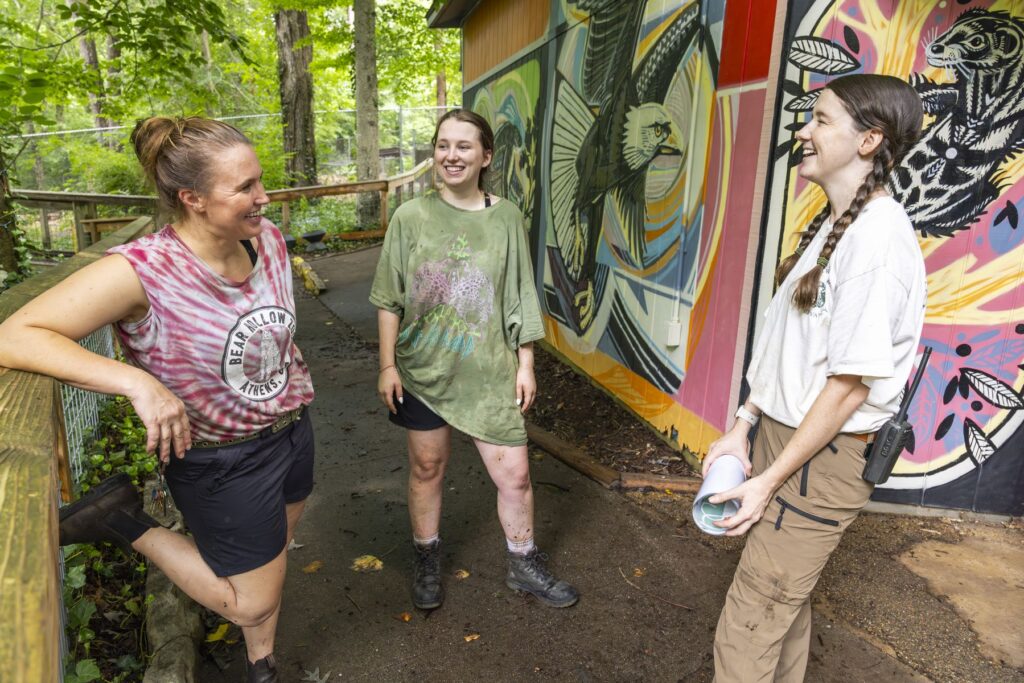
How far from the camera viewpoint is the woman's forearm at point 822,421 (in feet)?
5.82

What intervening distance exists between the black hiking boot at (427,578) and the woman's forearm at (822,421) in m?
1.78

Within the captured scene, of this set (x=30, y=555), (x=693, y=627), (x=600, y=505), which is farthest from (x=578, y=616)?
(x=30, y=555)

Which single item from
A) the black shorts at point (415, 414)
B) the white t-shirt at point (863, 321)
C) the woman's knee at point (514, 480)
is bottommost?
the woman's knee at point (514, 480)

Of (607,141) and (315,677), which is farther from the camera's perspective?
(607,141)

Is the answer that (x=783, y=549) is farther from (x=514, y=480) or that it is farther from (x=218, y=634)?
(x=218, y=634)

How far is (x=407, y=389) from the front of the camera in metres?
2.98

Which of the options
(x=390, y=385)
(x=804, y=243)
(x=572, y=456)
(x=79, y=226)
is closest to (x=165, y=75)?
(x=79, y=226)

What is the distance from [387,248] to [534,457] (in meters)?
2.30

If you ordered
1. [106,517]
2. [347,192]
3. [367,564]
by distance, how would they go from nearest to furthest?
1. [106,517]
2. [367,564]
3. [347,192]

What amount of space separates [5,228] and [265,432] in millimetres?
3741

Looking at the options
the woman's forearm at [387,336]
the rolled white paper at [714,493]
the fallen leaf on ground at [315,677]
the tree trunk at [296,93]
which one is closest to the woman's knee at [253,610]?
the fallen leaf on ground at [315,677]

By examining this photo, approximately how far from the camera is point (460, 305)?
114 inches

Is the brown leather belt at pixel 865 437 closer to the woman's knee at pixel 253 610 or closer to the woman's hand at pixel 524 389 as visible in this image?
the woman's hand at pixel 524 389

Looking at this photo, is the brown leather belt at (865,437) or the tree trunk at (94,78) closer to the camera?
the brown leather belt at (865,437)
